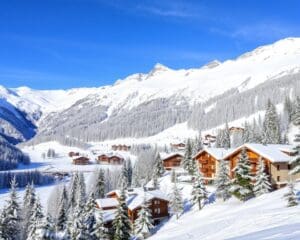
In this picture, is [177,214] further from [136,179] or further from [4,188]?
[4,188]

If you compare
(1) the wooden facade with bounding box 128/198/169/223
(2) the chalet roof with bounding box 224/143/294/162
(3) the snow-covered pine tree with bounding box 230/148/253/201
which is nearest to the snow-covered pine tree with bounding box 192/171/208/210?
(3) the snow-covered pine tree with bounding box 230/148/253/201

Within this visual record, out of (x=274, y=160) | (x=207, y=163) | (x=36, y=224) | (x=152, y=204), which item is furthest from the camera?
(x=207, y=163)

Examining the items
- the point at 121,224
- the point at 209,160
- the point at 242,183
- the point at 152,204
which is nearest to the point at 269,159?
the point at 242,183

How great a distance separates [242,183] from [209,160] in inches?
1202

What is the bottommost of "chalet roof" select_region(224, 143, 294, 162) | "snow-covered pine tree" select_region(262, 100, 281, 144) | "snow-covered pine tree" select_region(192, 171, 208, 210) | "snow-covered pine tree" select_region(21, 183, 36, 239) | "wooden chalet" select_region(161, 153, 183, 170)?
"snow-covered pine tree" select_region(21, 183, 36, 239)

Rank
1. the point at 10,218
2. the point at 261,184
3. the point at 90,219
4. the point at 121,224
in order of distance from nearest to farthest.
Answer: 1. the point at 10,218
2. the point at 121,224
3. the point at 90,219
4. the point at 261,184

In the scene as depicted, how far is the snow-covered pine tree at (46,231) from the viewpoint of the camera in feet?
160

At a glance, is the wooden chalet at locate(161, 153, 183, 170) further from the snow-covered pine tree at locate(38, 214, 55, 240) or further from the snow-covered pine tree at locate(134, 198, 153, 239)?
the snow-covered pine tree at locate(38, 214, 55, 240)

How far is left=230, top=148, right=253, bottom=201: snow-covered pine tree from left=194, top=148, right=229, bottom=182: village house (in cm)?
2598

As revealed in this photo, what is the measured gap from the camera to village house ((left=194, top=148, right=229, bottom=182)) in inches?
3625

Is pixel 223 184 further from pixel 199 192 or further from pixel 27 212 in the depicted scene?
pixel 27 212

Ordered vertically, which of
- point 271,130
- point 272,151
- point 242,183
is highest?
point 271,130

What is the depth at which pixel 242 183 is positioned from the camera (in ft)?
208

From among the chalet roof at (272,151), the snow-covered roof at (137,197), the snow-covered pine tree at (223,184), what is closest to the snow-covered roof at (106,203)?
the snow-covered roof at (137,197)
